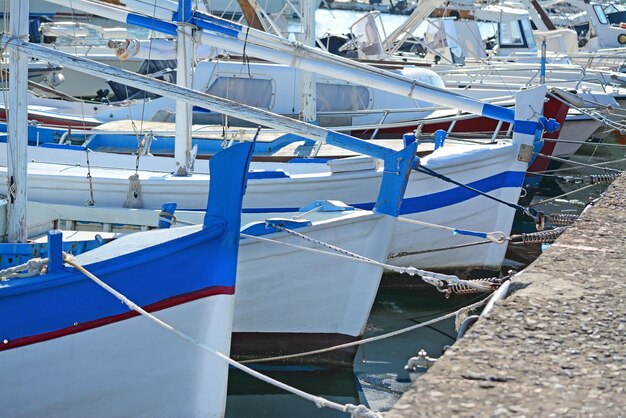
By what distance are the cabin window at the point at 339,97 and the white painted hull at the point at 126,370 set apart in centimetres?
819

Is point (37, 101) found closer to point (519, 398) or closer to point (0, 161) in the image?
point (0, 161)

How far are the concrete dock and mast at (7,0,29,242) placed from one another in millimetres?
3945

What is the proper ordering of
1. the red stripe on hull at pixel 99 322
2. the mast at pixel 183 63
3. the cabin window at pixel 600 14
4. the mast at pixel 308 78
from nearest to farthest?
the red stripe on hull at pixel 99 322, the mast at pixel 183 63, the mast at pixel 308 78, the cabin window at pixel 600 14

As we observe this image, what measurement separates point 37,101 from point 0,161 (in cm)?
495

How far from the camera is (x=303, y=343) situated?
9.37 meters

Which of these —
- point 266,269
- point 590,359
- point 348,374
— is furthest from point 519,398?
point 348,374

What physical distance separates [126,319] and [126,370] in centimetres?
41

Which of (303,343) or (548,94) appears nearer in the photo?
(303,343)

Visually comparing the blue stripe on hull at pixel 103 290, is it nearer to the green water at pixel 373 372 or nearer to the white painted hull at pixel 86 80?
the green water at pixel 373 372

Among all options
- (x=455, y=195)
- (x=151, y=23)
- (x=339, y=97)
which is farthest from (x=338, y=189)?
(x=339, y=97)

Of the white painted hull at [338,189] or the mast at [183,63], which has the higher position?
the mast at [183,63]

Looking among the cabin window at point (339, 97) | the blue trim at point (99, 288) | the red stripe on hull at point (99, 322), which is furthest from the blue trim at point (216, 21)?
the cabin window at point (339, 97)

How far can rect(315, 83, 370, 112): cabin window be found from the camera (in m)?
15.1

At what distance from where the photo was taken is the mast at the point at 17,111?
738cm
